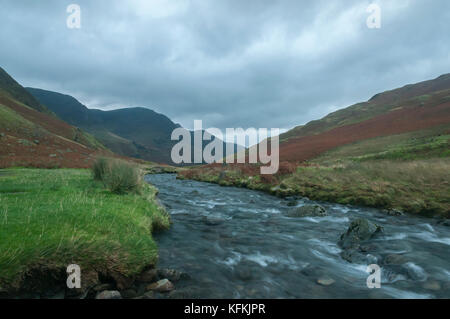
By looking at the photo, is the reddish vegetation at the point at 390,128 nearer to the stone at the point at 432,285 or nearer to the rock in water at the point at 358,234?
the rock in water at the point at 358,234

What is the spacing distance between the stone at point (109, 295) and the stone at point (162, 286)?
72 centimetres

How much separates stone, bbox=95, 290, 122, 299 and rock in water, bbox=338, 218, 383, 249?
7.72 m

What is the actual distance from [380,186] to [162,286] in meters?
16.9

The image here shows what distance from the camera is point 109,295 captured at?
4742mm

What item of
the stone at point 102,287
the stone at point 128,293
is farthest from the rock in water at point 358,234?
the stone at point 102,287

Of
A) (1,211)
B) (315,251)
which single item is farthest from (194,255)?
(1,211)

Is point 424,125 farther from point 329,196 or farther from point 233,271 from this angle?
point 233,271

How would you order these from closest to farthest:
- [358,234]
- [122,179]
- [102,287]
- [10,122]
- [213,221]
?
[102,287] < [358,234] < [213,221] < [122,179] < [10,122]

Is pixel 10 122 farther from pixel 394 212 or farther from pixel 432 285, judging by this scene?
pixel 432 285

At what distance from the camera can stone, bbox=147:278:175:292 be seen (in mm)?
5330

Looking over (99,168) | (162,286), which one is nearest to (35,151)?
(99,168)

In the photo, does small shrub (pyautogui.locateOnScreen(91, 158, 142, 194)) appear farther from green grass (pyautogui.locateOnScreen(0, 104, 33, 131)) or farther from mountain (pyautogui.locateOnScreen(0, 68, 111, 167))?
green grass (pyautogui.locateOnScreen(0, 104, 33, 131))

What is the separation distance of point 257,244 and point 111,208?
A: 5.66 m

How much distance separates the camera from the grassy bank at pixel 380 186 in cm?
1345
